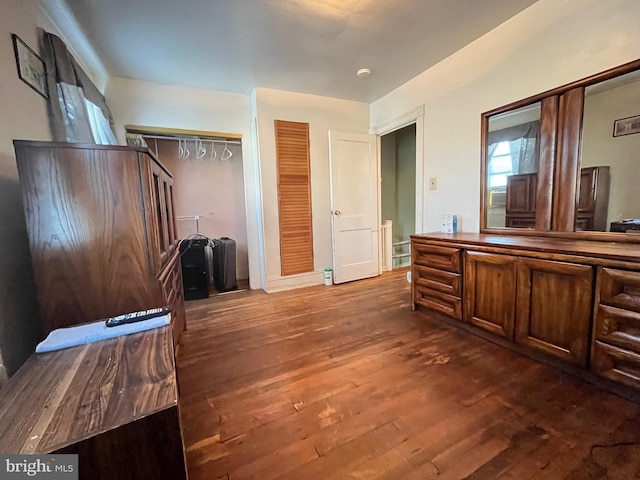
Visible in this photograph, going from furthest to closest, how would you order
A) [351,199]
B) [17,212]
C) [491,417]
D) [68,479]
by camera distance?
[351,199], [17,212], [491,417], [68,479]

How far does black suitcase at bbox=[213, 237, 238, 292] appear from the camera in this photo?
359 cm

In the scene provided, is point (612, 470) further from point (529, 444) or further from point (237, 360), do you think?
point (237, 360)

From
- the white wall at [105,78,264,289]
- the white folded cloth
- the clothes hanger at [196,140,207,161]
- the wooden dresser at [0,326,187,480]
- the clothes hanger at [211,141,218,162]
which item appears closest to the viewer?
the wooden dresser at [0,326,187,480]

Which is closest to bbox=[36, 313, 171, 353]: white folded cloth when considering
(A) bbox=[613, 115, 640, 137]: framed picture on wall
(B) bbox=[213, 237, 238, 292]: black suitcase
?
→ (B) bbox=[213, 237, 238, 292]: black suitcase

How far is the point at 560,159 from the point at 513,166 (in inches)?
13.1

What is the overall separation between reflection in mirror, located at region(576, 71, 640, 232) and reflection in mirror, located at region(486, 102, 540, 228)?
298mm

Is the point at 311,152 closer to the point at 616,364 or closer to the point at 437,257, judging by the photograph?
the point at 437,257

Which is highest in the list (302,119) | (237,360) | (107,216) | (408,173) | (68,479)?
(302,119)

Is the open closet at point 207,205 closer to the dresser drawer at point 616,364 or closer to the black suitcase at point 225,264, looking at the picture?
the black suitcase at point 225,264

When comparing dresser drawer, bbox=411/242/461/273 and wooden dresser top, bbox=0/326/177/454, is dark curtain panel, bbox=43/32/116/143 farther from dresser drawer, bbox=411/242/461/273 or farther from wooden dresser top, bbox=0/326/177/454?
dresser drawer, bbox=411/242/461/273

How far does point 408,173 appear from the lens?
4.79 meters

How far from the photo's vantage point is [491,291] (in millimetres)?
1964

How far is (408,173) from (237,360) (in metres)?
4.14

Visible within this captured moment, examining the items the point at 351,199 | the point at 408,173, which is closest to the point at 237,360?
the point at 351,199
